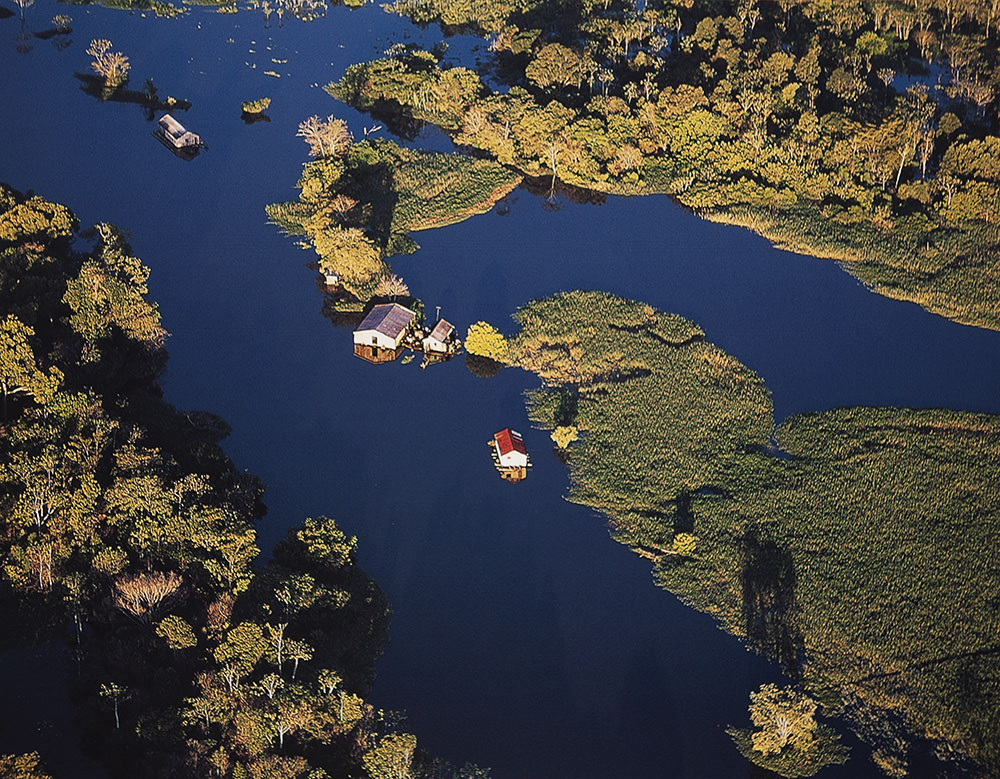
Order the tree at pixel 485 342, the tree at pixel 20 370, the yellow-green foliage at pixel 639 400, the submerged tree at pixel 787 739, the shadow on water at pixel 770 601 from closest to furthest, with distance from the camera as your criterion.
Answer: the submerged tree at pixel 787 739
the shadow on water at pixel 770 601
the tree at pixel 20 370
the yellow-green foliage at pixel 639 400
the tree at pixel 485 342

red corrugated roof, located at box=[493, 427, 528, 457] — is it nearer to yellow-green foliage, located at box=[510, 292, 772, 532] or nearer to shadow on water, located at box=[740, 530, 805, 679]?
yellow-green foliage, located at box=[510, 292, 772, 532]

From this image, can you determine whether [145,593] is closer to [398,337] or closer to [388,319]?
[398,337]

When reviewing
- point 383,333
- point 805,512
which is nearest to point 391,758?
point 805,512

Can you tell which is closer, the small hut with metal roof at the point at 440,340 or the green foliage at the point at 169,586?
the green foliage at the point at 169,586

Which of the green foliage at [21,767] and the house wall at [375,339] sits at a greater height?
the house wall at [375,339]

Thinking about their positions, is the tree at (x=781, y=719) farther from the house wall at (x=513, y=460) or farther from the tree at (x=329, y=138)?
the tree at (x=329, y=138)

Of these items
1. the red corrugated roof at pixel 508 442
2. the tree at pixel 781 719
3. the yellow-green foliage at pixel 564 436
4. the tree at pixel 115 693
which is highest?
the yellow-green foliage at pixel 564 436

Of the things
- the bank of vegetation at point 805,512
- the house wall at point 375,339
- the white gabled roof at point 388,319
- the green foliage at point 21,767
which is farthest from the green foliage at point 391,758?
the white gabled roof at point 388,319
